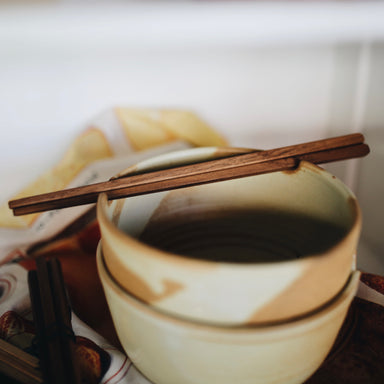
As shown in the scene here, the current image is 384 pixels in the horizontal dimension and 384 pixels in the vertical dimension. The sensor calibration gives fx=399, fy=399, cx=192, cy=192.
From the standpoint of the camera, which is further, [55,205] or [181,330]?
[55,205]

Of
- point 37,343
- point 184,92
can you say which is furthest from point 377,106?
point 37,343

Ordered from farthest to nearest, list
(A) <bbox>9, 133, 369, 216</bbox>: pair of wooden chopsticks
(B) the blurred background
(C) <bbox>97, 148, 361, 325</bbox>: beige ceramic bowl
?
(B) the blurred background < (A) <bbox>9, 133, 369, 216</bbox>: pair of wooden chopsticks < (C) <bbox>97, 148, 361, 325</bbox>: beige ceramic bowl

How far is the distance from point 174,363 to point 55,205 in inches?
7.1

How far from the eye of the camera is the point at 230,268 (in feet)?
0.74

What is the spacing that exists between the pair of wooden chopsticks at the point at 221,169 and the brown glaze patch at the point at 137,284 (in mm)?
92

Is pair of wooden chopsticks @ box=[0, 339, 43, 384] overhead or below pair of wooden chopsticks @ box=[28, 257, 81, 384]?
overhead

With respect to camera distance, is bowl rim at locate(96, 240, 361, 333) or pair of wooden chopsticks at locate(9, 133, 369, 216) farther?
pair of wooden chopsticks at locate(9, 133, 369, 216)

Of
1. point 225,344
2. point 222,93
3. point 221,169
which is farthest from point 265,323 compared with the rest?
point 222,93

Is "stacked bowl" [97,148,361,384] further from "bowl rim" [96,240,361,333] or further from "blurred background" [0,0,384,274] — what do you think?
"blurred background" [0,0,384,274]

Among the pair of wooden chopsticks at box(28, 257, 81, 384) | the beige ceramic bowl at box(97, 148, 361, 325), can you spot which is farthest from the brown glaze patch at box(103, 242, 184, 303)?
the pair of wooden chopsticks at box(28, 257, 81, 384)

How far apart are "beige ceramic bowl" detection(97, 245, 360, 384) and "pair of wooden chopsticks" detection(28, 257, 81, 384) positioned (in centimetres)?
7

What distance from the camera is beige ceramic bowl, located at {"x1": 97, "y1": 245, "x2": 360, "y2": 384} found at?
25 centimetres

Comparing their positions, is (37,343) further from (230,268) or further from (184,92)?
(184,92)

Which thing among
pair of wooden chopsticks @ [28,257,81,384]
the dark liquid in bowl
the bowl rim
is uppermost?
the bowl rim
